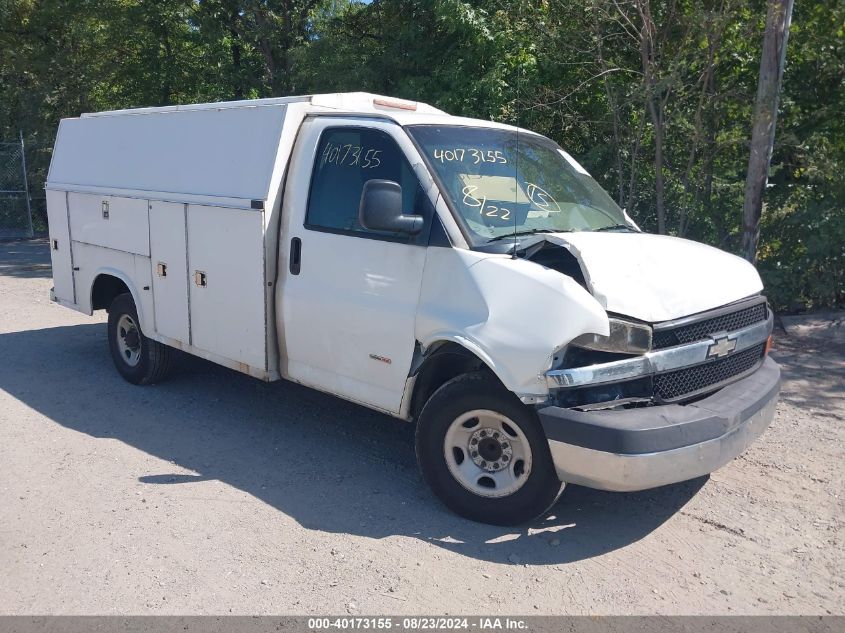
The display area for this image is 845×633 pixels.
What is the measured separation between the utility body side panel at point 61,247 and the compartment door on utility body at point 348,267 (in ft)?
11.2

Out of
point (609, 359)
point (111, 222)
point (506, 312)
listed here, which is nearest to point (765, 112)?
point (609, 359)

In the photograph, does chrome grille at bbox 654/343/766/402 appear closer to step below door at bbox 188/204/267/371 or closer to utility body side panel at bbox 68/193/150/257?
step below door at bbox 188/204/267/371

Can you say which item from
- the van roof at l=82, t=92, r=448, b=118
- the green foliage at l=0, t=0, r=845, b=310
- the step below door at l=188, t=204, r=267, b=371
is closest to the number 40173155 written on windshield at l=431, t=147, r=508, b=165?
the van roof at l=82, t=92, r=448, b=118

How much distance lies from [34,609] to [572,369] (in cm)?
284

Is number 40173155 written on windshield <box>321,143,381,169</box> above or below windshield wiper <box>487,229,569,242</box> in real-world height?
above

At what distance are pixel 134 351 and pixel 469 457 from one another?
4.07 metres

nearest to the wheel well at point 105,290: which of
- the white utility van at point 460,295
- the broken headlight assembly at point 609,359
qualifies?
the white utility van at point 460,295

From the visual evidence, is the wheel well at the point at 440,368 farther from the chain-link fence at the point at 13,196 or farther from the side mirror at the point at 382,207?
the chain-link fence at the point at 13,196

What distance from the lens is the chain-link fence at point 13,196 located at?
65.9ft

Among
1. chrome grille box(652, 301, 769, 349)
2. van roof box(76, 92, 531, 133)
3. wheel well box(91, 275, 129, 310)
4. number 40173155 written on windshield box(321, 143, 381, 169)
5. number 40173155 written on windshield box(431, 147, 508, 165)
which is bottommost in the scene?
wheel well box(91, 275, 129, 310)

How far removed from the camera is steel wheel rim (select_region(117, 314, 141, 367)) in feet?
22.7

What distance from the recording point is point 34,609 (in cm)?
348

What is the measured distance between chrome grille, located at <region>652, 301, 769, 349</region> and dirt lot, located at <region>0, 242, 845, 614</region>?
3.65 feet

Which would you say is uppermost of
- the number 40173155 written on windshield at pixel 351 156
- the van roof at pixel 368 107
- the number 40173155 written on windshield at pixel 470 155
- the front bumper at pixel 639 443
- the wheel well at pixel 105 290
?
the van roof at pixel 368 107
